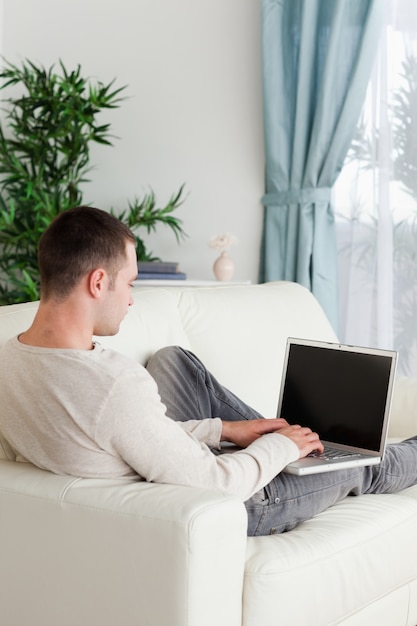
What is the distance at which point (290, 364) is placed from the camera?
2277 mm

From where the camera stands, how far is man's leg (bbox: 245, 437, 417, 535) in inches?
76.2

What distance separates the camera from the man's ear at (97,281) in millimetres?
1732

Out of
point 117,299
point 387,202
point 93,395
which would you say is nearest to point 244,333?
point 117,299

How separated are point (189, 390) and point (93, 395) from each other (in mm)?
635

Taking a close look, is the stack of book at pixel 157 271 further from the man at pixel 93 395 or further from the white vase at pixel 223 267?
the man at pixel 93 395

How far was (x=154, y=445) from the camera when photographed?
1663 mm

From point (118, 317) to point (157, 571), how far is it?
48 cm

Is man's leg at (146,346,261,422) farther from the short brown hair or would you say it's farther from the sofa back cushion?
the short brown hair

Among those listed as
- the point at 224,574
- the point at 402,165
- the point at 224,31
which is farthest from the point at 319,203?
the point at 224,574

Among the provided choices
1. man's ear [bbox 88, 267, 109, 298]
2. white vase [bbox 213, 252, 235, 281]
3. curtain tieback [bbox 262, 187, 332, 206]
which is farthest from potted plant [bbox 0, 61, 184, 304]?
man's ear [bbox 88, 267, 109, 298]

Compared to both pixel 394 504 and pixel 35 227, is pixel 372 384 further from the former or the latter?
pixel 35 227

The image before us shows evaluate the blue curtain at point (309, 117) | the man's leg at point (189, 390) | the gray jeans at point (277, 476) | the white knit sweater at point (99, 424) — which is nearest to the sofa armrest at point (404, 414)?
the gray jeans at point (277, 476)

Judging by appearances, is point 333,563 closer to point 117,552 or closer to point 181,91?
point 117,552

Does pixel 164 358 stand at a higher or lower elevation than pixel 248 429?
higher
